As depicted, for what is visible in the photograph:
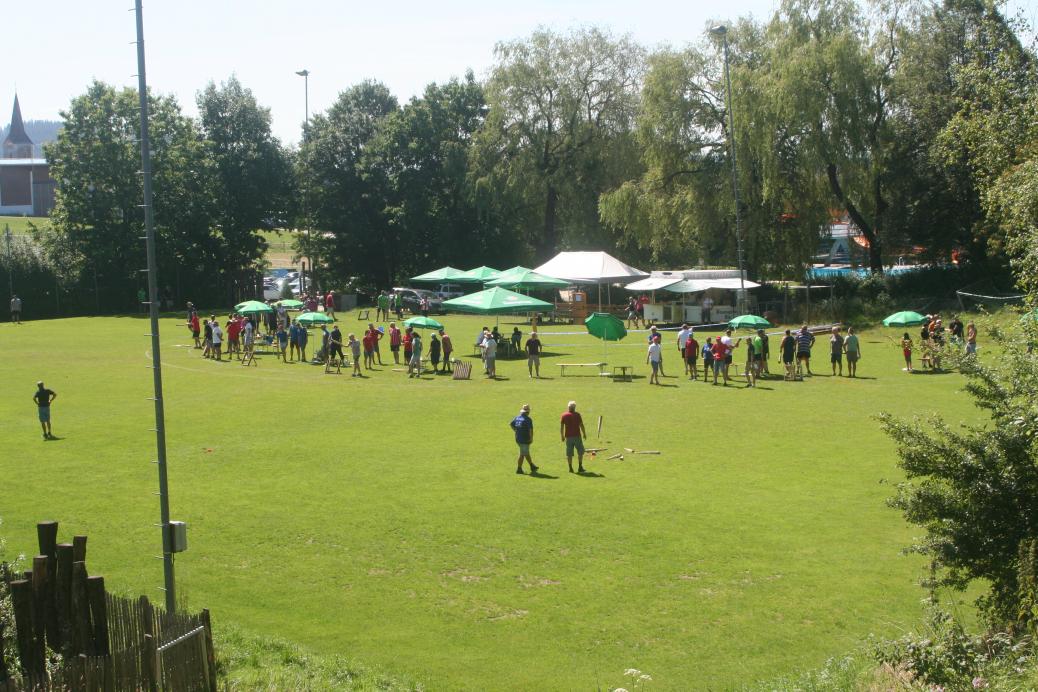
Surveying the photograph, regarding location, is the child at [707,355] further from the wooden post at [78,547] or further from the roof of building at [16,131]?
the roof of building at [16,131]

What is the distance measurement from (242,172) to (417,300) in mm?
16700

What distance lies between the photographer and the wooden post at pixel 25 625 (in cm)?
956

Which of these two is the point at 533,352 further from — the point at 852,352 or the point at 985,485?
the point at 985,485

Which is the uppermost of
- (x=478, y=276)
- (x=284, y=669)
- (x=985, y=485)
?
(x=478, y=276)

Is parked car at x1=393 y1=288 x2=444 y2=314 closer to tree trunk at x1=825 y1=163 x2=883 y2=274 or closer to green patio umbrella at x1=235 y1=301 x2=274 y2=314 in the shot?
green patio umbrella at x1=235 y1=301 x2=274 y2=314

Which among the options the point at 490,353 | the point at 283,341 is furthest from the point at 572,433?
the point at 283,341

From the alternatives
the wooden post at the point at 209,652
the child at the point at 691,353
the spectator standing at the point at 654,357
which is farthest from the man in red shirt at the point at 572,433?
the child at the point at 691,353

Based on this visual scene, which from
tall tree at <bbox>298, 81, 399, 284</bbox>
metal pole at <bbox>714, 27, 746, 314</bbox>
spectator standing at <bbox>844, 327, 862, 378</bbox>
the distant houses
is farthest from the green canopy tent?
the distant houses

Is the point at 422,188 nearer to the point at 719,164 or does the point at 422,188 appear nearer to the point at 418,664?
the point at 719,164

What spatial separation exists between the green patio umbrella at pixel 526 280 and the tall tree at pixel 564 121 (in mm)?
15756

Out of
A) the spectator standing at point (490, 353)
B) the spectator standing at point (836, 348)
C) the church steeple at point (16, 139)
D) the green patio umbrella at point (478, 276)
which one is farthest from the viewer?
the church steeple at point (16, 139)

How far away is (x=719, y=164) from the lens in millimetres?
51281

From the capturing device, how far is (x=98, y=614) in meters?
9.95

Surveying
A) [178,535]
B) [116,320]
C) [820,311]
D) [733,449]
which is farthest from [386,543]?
[116,320]
